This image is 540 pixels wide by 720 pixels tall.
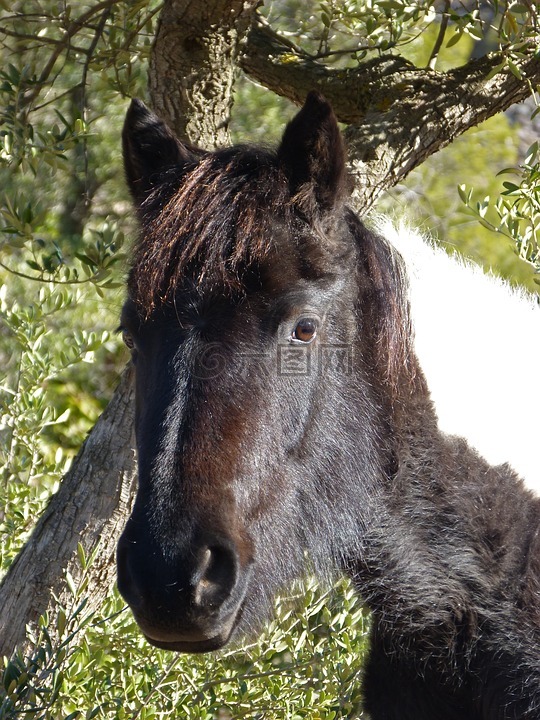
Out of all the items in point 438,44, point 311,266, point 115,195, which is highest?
point 438,44

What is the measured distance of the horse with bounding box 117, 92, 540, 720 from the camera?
211 centimetres

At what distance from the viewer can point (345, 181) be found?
2.57m

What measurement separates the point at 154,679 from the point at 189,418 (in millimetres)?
1489

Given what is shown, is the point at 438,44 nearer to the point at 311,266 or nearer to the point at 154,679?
the point at 311,266

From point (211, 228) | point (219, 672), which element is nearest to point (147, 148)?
point (211, 228)

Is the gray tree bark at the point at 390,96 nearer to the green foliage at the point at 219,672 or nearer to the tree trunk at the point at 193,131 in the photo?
the tree trunk at the point at 193,131

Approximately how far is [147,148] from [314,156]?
23.3 inches

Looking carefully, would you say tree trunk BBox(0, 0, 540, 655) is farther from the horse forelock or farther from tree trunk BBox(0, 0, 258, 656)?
the horse forelock

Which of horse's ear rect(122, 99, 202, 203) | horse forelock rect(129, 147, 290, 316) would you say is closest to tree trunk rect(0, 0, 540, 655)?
horse's ear rect(122, 99, 202, 203)

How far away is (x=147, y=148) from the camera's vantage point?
8.91 ft

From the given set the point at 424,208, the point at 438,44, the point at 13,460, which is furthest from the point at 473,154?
the point at 13,460

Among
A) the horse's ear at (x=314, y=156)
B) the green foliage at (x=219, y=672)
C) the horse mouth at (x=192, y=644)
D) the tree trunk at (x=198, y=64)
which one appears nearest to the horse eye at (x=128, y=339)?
the horse's ear at (x=314, y=156)

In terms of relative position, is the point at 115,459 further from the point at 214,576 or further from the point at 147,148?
the point at 214,576

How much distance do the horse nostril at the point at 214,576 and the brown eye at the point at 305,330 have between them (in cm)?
65
